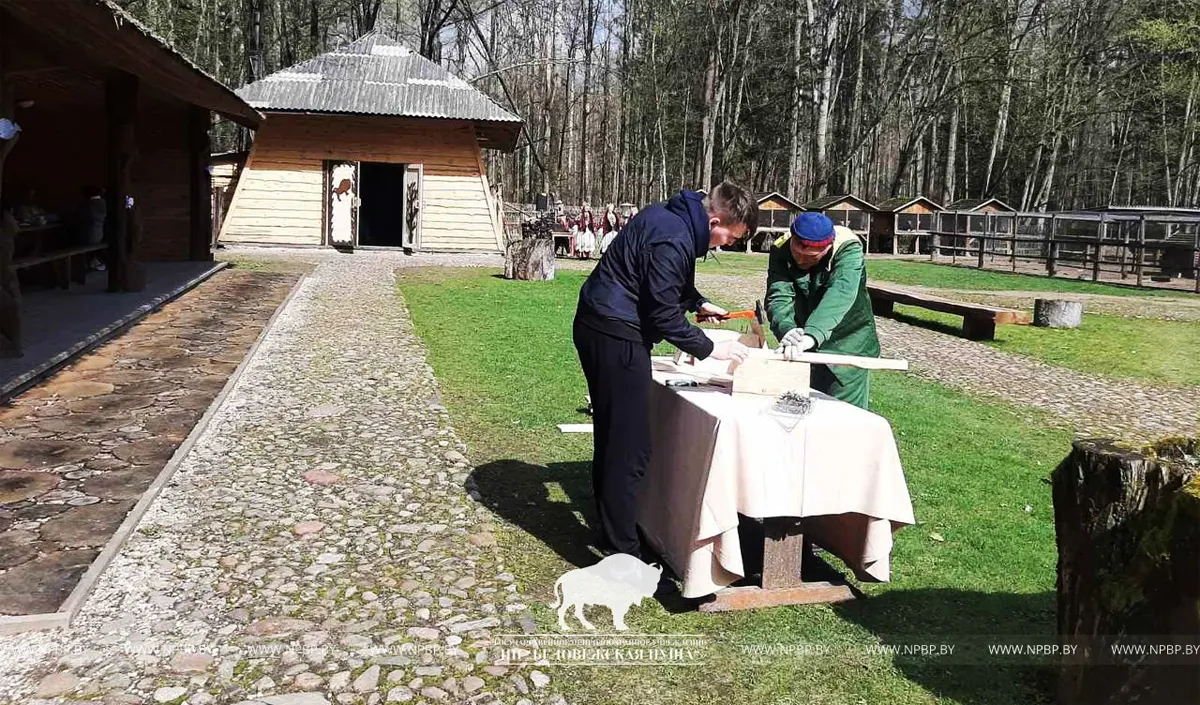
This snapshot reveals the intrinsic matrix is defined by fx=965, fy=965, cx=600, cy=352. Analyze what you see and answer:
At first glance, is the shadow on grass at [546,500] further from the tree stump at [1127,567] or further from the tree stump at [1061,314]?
the tree stump at [1061,314]

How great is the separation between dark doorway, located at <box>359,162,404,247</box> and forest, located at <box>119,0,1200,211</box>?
280 inches

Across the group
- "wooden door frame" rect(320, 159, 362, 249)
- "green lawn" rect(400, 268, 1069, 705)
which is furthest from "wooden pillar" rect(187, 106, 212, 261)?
"green lawn" rect(400, 268, 1069, 705)

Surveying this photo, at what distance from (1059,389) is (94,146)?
50.3ft

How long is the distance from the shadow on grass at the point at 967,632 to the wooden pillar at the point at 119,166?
11.3 metres

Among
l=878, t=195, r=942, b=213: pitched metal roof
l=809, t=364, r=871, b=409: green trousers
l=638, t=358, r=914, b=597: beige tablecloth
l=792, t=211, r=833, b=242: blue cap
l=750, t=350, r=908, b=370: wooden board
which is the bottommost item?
l=638, t=358, r=914, b=597: beige tablecloth

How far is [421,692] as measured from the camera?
122 inches

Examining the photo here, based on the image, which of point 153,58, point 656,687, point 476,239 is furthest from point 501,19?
point 656,687

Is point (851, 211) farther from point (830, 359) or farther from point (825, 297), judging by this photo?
point (830, 359)

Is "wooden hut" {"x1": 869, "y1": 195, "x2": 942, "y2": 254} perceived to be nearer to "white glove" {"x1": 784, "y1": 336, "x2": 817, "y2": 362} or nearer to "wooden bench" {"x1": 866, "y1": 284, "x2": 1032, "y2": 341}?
"wooden bench" {"x1": 866, "y1": 284, "x2": 1032, "y2": 341}

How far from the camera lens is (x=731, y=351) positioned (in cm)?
397

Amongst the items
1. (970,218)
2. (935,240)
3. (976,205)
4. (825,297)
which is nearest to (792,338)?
(825,297)

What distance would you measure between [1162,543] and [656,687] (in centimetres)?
158

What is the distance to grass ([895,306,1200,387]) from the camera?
34.6 ft

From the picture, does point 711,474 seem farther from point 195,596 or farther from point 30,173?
point 30,173
